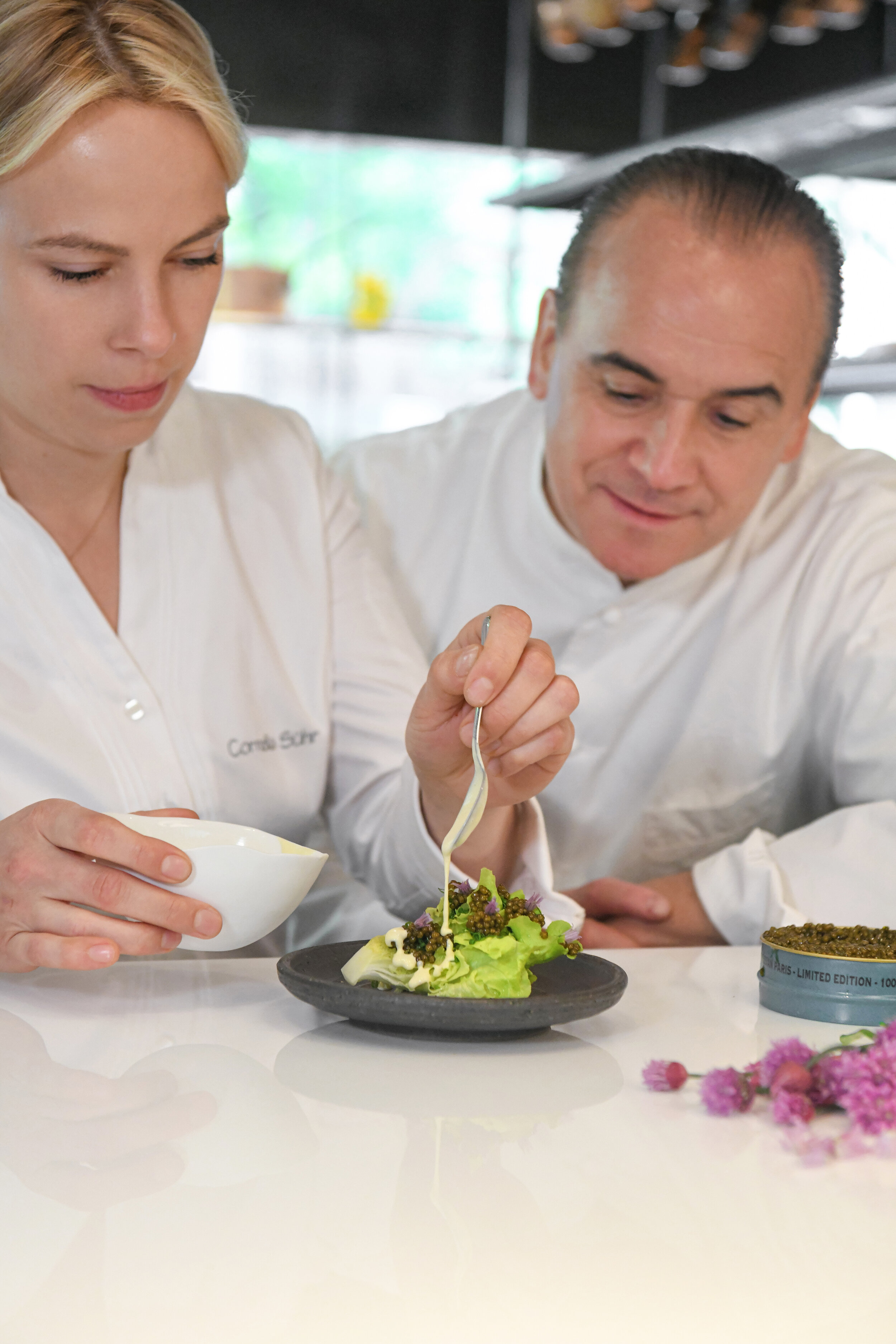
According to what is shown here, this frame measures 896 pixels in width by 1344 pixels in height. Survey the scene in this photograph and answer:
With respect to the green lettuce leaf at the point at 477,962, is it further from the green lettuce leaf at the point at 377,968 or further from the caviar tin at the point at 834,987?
the caviar tin at the point at 834,987

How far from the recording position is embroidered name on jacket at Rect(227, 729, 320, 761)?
5.17 feet

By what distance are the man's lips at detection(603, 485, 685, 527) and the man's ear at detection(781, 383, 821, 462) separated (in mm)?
193

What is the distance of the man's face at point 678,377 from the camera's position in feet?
5.21

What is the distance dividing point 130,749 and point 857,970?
809mm

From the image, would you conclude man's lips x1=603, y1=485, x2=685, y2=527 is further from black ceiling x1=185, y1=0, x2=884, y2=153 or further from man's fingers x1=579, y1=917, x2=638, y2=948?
black ceiling x1=185, y1=0, x2=884, y2=153

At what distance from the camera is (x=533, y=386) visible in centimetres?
189

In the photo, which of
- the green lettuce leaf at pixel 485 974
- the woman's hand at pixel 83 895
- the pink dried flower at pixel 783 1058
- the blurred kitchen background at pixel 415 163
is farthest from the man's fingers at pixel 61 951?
the blurred kitchen background at pixel 415 163

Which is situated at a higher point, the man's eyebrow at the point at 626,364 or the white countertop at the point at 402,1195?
the man's eyebrow at the point at 626,364

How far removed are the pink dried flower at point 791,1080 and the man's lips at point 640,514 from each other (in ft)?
3.19

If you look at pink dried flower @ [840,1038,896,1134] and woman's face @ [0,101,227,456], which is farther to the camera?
woman's face @ [0,101,227,456]

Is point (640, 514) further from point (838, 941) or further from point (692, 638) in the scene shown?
point (838, 941)

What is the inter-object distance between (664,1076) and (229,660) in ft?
2.85

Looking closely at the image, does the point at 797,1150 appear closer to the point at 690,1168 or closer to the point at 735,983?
the point at 690,1168

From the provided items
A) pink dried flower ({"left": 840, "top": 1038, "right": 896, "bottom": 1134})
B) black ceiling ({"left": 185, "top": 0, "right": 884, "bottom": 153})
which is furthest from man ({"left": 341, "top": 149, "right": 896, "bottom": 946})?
black ceiling ({"left": 185, "top": 0, "right": 884, "bottom": 153})
